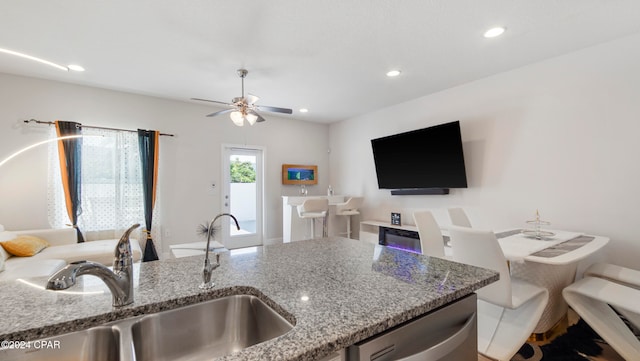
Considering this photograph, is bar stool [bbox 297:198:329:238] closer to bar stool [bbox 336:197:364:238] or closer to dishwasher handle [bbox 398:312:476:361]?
bar stool [bbox 336:197:364:238]

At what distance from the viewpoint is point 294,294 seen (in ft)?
3.18

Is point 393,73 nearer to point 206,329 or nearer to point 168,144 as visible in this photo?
point 206,329

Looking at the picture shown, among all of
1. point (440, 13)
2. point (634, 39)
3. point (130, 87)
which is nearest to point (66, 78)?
point (130, 87)

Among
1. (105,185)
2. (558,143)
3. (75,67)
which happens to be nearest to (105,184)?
(105,185)

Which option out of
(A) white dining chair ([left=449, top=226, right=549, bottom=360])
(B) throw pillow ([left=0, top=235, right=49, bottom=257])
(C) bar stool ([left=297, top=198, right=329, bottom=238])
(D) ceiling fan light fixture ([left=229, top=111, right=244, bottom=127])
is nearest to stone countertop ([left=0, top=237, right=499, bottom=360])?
(A) white dining chair ([left=449, top=226, right=549, bottom=360])

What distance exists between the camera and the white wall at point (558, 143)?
9.12 feet

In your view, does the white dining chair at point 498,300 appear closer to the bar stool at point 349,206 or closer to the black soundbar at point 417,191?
the black soundbar at point 417,191

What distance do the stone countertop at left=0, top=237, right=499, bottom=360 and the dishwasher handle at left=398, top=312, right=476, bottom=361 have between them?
10cm

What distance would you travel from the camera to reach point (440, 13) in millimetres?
2389

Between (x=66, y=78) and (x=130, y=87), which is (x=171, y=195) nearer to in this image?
(x=130, y=87)

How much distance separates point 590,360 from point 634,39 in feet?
9.92

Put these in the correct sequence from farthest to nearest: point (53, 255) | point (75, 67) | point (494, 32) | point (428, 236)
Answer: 1. point (75, 67)
2. point (53, 255)
3. point (428, 236)
4. point (494, 32)

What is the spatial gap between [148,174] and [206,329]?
4072 mm

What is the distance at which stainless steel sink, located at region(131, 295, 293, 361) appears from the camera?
2.99 ft
